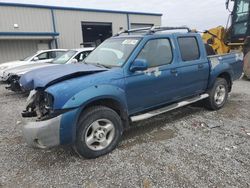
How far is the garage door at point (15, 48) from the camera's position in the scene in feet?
55.8

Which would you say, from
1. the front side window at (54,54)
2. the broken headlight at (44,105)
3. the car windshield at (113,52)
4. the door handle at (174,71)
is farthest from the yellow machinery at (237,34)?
the broken headlight at (44,105)

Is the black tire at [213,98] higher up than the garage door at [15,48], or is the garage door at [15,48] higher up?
the garage door at [15,48]

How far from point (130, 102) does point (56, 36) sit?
16.4 m

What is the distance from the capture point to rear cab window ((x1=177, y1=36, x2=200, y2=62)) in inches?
194

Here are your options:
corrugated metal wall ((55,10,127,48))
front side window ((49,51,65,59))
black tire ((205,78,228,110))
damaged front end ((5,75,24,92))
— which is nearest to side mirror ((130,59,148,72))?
black tire ((205,78,228,110))

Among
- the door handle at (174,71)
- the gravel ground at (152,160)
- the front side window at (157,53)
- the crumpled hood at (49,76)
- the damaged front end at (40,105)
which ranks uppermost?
the front side window at (157,53)

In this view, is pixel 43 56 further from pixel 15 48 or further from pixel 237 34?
pixel 237 34

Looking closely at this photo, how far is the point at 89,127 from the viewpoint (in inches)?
142

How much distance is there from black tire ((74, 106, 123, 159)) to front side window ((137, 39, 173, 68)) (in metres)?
1.18

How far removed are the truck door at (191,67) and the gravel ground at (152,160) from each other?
2.45 ft

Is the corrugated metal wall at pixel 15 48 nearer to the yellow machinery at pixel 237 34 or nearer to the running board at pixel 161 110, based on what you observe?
the yellow machinery at pixel 237 34

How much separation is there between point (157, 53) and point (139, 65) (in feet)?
2.52

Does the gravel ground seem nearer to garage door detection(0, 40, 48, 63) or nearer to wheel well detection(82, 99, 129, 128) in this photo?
wheel well detection(82, 99, 129, 128)

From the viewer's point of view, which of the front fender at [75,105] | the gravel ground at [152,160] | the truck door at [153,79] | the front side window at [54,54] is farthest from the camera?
the front side window at [54,54]
